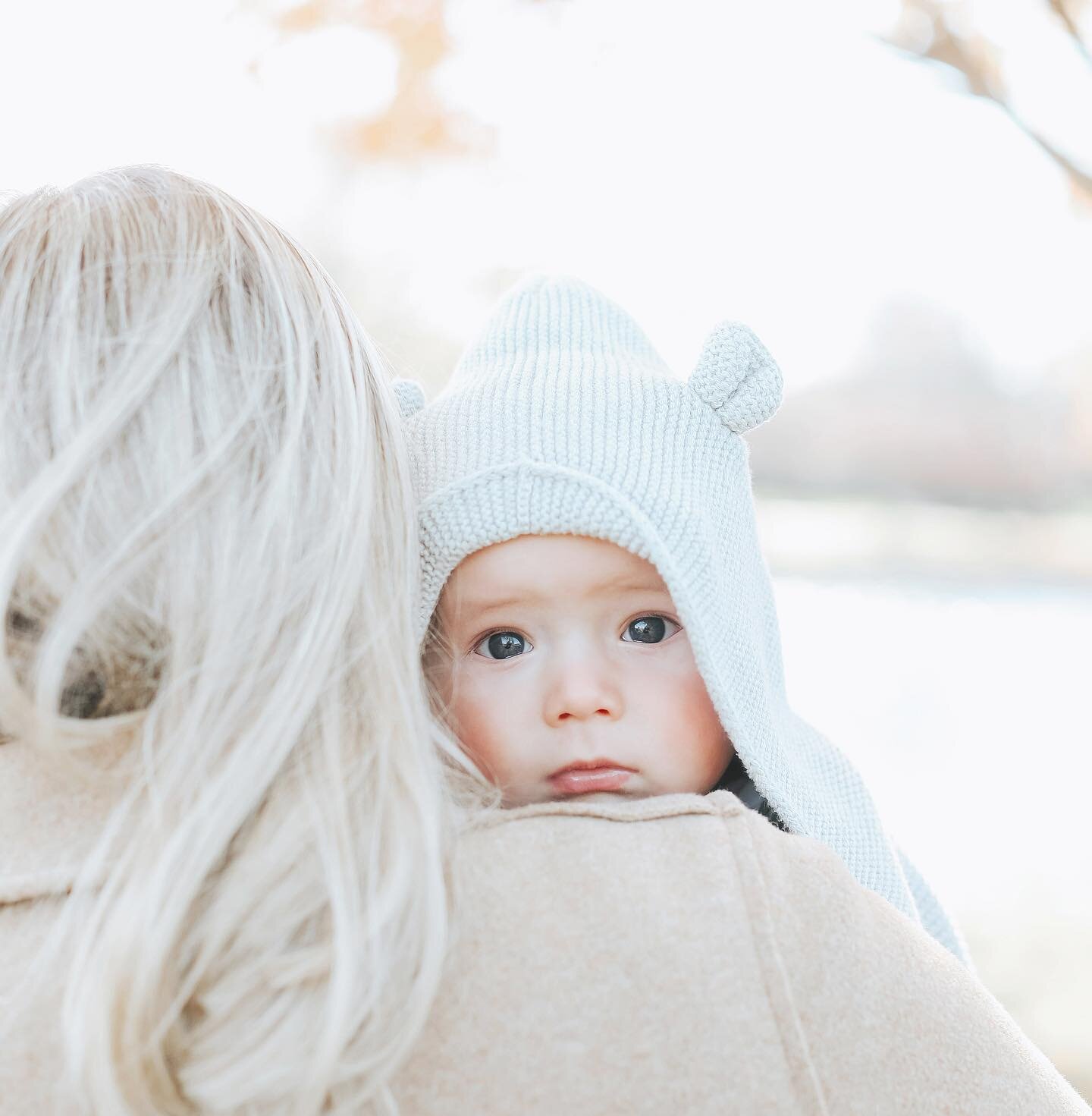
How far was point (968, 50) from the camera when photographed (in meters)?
2.77

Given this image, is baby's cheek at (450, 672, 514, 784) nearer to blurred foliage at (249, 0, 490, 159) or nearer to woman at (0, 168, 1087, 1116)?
woman at (0, 168, 1087, 1116)

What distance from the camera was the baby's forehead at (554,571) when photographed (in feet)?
4.09

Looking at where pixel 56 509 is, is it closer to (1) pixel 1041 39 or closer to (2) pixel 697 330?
(1) pixel 1041 39

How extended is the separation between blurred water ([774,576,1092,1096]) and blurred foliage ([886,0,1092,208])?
57.5 inches

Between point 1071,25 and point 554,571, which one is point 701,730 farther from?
point 1071,25

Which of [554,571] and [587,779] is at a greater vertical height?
[554,571]

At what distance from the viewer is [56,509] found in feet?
2.78

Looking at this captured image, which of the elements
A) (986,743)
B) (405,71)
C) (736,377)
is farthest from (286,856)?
(986,743)

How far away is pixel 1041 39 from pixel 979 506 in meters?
4.60

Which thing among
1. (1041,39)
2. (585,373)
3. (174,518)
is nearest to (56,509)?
(174,518)

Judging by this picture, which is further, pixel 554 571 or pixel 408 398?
pixel 408 398

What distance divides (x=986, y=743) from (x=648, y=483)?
3.78 meters

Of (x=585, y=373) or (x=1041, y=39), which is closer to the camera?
(x=585, y=373)

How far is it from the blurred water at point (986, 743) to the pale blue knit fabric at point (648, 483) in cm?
91
